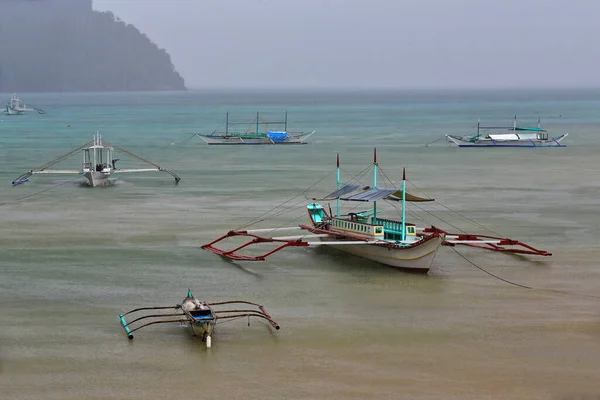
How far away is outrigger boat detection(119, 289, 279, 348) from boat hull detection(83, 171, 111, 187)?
25.5m

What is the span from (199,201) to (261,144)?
34.3m

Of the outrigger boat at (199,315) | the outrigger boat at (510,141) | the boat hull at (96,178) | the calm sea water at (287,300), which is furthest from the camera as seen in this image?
the outrigger boat at (510,141)

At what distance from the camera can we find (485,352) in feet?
70.3

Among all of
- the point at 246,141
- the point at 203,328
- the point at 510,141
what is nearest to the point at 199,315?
the point at 203,328

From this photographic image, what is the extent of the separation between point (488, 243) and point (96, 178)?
24.6 meters

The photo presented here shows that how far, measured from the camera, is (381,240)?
28.8 metres

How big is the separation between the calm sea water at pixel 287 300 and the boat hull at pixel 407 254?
0.39 metres

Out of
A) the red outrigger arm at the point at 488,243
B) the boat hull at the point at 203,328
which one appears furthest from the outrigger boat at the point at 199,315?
the red outrigger arm at the point at 488,243

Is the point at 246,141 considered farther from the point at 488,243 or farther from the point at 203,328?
the point at 203,328

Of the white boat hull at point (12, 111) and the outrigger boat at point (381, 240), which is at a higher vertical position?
the outrigger boat at point (381, 240)

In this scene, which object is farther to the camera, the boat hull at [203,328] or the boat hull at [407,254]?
the boat hull at [407,254]

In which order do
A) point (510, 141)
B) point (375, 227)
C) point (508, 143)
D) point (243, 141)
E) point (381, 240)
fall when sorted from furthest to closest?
point (243, 141)
point (510, 141)
point (508, 143)
point (375, 227)
point (381, 240)

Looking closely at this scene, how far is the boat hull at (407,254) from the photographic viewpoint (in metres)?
27.3

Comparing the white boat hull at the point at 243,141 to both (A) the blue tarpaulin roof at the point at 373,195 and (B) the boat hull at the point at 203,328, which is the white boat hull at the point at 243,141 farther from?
(B) the boat hull at the point at 203,328
